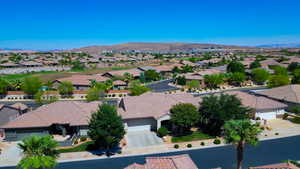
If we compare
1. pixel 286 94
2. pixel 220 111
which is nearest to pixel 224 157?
pixel 220 111

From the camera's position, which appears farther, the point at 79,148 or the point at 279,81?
the point at 279,81

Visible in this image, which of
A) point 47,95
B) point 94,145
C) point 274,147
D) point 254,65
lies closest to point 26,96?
point 47,95

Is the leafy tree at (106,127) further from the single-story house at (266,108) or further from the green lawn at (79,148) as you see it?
the single-story house at (266,108)

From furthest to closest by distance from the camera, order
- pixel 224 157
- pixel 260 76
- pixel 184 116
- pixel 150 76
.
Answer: pixel 150 76 → pixel 260 76 → pixel 184 116 → pixel 224 157

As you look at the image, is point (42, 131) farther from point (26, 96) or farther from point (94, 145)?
point (26, 96)

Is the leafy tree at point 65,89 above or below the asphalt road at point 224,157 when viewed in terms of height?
above

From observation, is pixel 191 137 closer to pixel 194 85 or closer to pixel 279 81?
pixel 194 85

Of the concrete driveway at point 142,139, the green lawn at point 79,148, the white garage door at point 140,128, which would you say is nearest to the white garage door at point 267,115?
the concrete driveway at point 142,139
